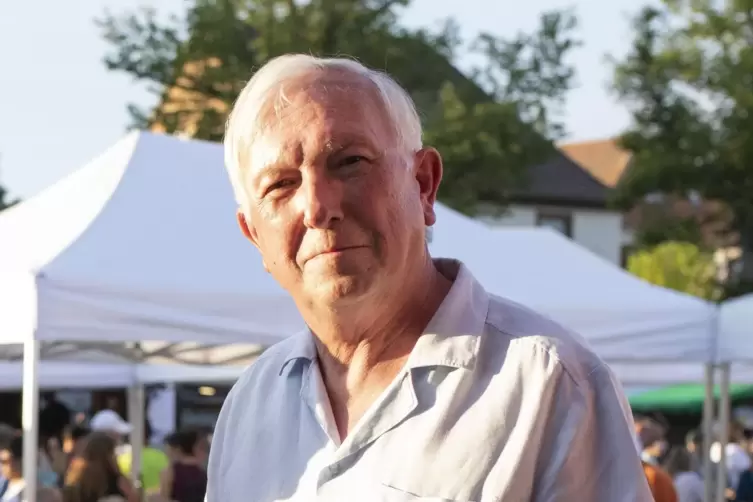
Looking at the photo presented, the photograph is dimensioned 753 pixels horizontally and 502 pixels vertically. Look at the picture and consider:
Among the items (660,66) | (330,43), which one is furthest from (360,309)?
(660,66)

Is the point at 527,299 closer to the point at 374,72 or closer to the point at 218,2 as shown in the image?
the point at 374,72

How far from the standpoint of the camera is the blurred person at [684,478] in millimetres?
7812

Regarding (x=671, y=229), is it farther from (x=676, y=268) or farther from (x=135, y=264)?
(x=135, y=264)

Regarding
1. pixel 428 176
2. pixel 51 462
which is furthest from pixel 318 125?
pixel 51 462

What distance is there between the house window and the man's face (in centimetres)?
3460

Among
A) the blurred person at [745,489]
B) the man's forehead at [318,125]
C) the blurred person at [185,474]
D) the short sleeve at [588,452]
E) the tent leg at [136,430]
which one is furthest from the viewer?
the blurred person at [745,489]

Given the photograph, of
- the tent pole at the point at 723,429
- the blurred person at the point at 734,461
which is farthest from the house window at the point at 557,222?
the tent pole at the point at 723,429

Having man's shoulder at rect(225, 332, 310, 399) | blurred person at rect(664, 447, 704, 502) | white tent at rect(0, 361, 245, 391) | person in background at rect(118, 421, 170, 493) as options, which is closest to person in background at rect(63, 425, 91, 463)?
person in background at rect(118, 421, 170, 493)

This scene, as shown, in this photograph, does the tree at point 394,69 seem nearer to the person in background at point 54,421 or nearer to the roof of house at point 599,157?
the person in background at point 54,421

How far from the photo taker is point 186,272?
16.0 ft

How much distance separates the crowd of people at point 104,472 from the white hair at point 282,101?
3.56 metres

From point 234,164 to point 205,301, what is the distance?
340cm

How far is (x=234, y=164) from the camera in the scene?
1.46 m

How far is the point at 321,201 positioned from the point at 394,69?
17312 mm
